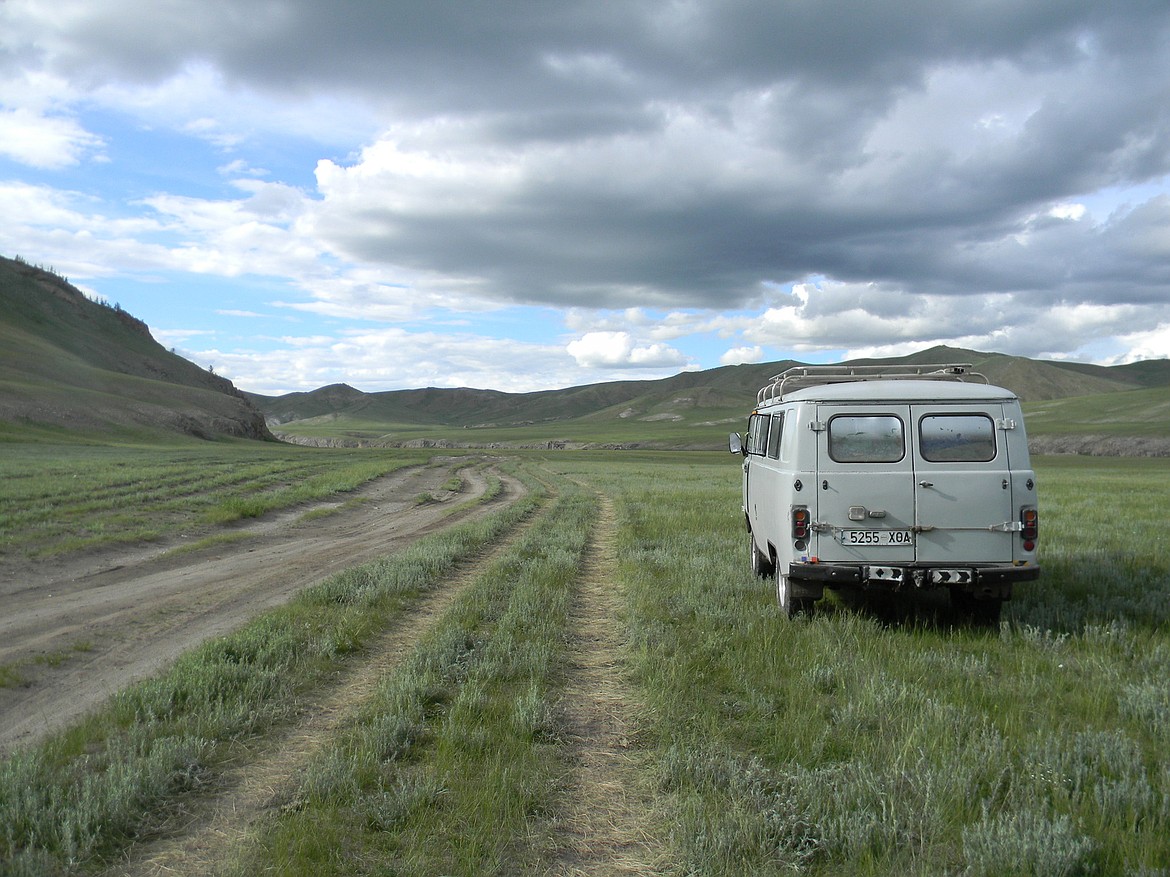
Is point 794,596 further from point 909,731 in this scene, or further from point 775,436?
point 909,731

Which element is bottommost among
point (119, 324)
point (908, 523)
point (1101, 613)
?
point (1101, 613)

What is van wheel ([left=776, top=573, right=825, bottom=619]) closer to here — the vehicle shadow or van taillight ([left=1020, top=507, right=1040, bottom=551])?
the vehicle shadow

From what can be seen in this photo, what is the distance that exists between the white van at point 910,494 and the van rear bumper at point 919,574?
10mm

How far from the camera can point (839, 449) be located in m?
8.25

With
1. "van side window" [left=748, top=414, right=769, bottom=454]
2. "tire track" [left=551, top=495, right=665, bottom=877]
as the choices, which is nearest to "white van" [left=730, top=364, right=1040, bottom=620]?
"tire track" [left=551, top=495, right=665, bottom=877]

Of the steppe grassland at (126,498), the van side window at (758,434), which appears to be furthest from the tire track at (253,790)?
the steppe grassland at (126,498)

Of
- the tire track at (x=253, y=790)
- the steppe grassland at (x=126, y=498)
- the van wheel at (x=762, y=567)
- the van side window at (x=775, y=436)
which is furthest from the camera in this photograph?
the steppe grassland at (x=126, y=498)

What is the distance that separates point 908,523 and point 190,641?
731 cm

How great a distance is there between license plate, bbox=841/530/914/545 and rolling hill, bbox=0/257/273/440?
2490 inches

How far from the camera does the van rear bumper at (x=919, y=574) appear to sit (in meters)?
7.69

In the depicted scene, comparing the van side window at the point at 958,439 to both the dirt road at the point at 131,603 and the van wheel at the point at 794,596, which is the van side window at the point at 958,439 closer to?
the van wheel at the point at 794,596

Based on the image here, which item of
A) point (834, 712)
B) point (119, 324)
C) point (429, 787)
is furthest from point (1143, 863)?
point (119, 324)

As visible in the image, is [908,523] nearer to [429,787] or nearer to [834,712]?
[834,712]

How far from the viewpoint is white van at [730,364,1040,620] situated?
780cm
